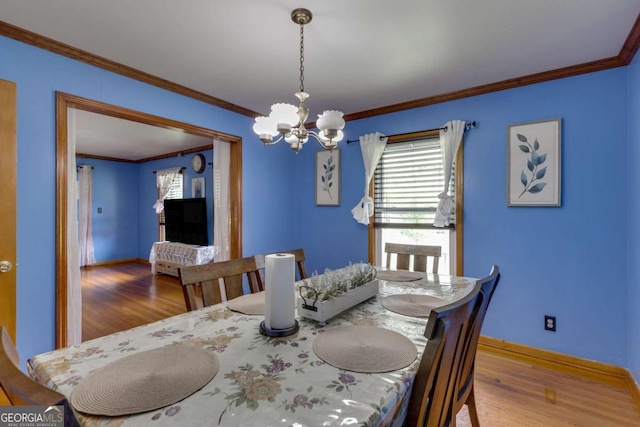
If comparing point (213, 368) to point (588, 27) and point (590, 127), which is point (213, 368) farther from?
point (590, 127)

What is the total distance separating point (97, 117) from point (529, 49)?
4476mm

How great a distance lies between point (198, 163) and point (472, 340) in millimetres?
5308

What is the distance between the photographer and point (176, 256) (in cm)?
522

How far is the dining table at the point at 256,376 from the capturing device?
27.9 inches

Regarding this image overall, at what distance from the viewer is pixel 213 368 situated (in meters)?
0.92

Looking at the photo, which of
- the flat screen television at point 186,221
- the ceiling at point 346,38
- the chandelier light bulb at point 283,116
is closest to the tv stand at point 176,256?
the flat screen television at point 186,221

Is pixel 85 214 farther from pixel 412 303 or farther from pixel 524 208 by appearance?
pixel 524 208

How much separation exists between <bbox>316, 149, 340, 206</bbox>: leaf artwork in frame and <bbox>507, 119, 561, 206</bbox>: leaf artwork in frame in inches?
68.0

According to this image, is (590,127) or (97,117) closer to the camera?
(590,127)

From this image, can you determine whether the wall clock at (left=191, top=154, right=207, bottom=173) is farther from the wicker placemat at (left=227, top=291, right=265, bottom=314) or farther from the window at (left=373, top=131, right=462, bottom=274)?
the wicker placemat at (left=227, top=291, right=265, bottom=314)

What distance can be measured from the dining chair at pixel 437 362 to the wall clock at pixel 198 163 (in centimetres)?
531

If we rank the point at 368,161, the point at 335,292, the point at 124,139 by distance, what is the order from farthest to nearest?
the point at 124,139, the point at 368,161, the point at 335,292

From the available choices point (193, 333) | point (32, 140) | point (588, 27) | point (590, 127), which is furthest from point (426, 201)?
point (32, 140)

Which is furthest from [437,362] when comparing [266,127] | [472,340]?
[266,127]
